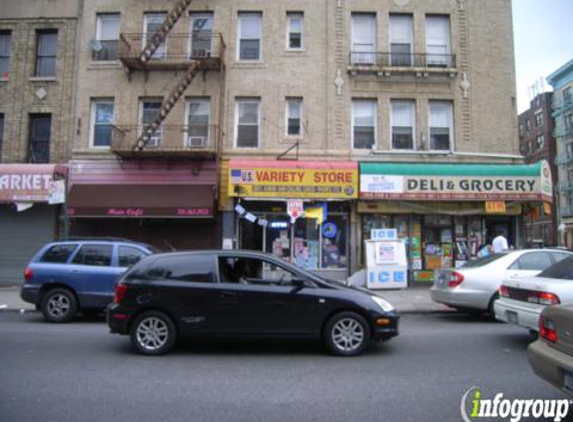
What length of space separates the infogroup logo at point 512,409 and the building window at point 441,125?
12475 mm

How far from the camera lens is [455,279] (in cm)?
889

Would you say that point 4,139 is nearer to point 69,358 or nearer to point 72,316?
point 72,316

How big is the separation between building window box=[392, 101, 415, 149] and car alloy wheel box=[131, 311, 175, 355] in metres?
11.9

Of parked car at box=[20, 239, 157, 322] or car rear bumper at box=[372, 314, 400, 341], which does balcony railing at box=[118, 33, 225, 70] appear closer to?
parked car at box=[20, 239, 157, 322]

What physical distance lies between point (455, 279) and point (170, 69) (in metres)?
12.5

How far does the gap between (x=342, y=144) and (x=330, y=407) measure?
1206 centimetres

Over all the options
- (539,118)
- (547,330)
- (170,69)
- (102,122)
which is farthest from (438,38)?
(539,118)

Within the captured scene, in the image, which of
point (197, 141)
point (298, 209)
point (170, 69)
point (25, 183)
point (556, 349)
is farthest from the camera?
point (170, 69)

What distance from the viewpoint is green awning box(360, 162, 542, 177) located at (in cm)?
1416

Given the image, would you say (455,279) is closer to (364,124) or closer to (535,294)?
(535,294)

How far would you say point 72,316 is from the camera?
29.4ft

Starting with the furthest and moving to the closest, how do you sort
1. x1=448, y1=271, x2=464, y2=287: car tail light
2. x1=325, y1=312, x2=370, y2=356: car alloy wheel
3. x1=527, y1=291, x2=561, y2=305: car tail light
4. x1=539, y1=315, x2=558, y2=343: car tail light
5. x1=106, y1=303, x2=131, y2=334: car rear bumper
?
1. x1=448, y1=271, x2=464, y2=287: car tail light
2. x1=106, y1=303, x2=131, y2=334: car rear bumper
3. x1=325, y1=312, x2=370, y2=356: car alloy wheel
4. x1=527, y1=291, x2=561, y2=305: car tail light
5. x1=539, y1=315, x2=558, y2=343: car tail light

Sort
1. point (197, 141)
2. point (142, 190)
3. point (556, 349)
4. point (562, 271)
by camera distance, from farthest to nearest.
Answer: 1. point (197, 141)
2. point (142, 190)
3. point (562, 271)
4. point (556, 349)

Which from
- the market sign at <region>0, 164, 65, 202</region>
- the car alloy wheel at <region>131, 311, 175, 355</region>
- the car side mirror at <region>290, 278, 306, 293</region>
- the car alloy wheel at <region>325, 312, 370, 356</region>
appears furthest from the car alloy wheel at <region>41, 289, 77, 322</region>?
the market sign at <region>0, 164, 65, 202</region>
